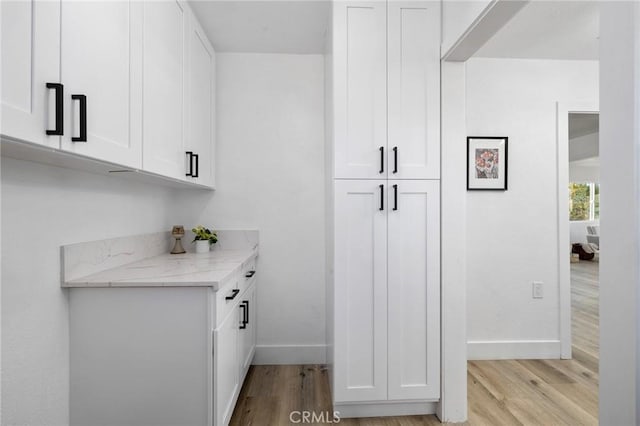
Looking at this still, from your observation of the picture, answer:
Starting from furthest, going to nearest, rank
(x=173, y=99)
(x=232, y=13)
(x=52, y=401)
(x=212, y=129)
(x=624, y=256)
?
(x=212, y=129), (x=232, y=13), (x=173, y=99), (x=52, y=401), (x=624, y=256)

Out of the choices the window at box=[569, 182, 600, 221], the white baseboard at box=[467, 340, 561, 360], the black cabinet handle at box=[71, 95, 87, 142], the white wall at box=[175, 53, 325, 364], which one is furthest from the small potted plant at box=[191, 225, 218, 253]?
the window at box=[569, 182, 600, 221]

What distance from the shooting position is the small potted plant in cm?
233

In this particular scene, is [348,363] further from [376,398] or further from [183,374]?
[183,374]

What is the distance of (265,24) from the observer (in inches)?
85.7

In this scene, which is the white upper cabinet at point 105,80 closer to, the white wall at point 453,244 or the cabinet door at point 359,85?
the cabinet door at point 359,85

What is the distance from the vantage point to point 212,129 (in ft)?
7.98

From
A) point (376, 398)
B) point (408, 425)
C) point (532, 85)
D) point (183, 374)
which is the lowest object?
point (408, 425)

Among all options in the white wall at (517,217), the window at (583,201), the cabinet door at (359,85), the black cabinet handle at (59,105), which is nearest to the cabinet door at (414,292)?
the cabinet door at (359,85)

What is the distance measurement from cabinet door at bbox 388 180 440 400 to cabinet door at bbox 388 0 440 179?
0.43ft

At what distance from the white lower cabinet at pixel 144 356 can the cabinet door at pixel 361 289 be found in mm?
703

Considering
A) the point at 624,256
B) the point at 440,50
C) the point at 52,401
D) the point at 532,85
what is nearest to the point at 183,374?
the point at 52,401

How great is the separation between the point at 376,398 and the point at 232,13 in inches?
96.5

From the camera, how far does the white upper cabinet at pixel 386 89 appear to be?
1774 mm

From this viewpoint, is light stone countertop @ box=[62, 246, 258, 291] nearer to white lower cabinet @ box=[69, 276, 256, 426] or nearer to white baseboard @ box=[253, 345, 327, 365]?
white lower cabinet @ box=[69, 276, 256, 426]
